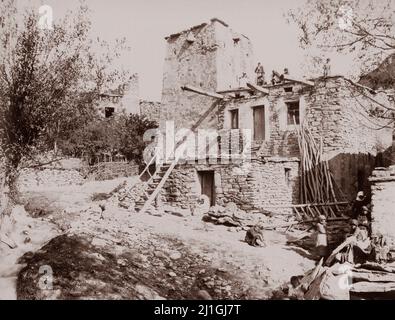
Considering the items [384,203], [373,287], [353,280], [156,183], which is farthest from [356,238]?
[156,183]

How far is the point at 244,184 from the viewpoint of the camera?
44.3 feet

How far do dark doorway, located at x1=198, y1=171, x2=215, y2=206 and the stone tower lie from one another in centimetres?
372

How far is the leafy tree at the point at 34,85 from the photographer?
793cm

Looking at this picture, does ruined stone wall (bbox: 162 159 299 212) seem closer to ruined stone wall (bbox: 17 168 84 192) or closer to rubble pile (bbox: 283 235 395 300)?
ruined stone wall (bbox: 17 168 84 192)

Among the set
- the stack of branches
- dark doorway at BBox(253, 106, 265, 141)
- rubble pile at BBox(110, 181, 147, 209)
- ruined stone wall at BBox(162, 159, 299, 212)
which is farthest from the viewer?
dark doorway at BBox(253, 106, 265, 141)

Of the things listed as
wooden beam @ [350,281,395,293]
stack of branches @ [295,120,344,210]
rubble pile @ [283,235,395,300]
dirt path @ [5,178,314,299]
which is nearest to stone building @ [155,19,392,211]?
stack of branches @ [295,120,344,210]

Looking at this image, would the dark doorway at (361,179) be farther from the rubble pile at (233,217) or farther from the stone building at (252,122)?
the rubble pile at (233,217)

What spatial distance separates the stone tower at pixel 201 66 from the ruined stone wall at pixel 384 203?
940cm

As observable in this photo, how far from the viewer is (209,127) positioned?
1769 centimetres

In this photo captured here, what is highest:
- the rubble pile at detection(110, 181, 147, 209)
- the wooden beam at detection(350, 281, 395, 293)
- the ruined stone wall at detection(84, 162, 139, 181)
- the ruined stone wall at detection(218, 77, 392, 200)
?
the ruined stone wall at detection(218, 77, 392, 200)

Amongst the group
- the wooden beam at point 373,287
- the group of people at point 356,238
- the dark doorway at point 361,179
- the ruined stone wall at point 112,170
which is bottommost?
the wooden beam at point 373,287

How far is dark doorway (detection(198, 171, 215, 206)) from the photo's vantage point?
14297mm

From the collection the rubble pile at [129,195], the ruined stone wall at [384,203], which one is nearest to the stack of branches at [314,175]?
the ruined stone wall at [384,203]
